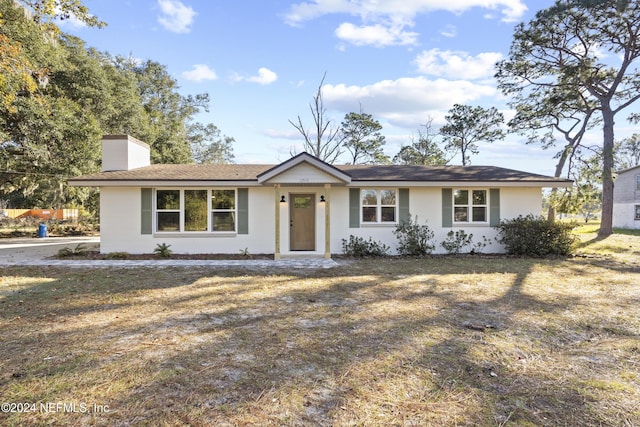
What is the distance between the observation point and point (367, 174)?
1273 centimetres

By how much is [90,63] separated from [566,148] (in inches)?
1021

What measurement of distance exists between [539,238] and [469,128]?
75.0ft

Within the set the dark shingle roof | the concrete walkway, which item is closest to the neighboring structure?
the dark shingle roof

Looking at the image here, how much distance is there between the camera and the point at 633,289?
7.39 meters

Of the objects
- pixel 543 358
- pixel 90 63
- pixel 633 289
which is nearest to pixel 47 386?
pixel 543 358

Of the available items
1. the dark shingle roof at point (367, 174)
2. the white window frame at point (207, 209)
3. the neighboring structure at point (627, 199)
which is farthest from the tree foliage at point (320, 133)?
the neighboring structure at point (627, 199)

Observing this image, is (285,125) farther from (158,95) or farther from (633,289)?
(633,289)

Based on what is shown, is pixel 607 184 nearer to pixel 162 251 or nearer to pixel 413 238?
pixel 413 238

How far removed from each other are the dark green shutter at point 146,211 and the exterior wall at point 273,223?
12 cm

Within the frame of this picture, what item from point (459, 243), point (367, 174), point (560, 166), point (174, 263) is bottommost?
point (174, 263)

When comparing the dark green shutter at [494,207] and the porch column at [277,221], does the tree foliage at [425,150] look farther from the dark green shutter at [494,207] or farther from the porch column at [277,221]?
the porch column at [277,221]

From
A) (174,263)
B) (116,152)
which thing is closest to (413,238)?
(174,263)

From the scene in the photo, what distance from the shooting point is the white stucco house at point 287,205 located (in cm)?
1147

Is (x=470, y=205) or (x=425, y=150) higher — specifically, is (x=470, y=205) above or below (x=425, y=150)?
below
